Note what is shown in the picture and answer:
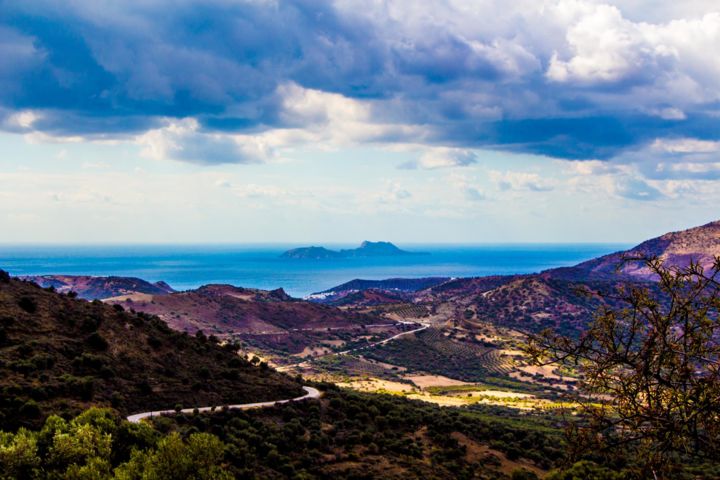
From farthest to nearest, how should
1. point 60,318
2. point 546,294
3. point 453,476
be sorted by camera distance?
point 546,294, point 60,318, point 453,476

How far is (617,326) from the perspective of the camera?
28.5ft

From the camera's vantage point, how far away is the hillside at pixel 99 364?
30.2 metres

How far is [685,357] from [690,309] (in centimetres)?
71

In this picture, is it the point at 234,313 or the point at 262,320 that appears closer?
the point at 234,313

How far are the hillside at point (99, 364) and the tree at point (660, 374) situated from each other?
2670 centimetres

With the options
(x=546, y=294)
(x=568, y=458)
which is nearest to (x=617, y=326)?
(x=568, y=458)

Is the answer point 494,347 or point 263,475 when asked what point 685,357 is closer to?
point 263,475

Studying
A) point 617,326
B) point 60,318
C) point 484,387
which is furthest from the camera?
point 484,387

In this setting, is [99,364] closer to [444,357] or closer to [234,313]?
[444,357]

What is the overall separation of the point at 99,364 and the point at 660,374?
35817 mm

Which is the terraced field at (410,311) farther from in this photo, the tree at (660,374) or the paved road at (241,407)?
the tree at (660,374)

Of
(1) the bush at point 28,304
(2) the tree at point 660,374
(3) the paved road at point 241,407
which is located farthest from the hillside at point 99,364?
(2) the tree at point 660,374

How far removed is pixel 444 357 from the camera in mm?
126688

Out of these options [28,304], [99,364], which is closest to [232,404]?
[99,364]
